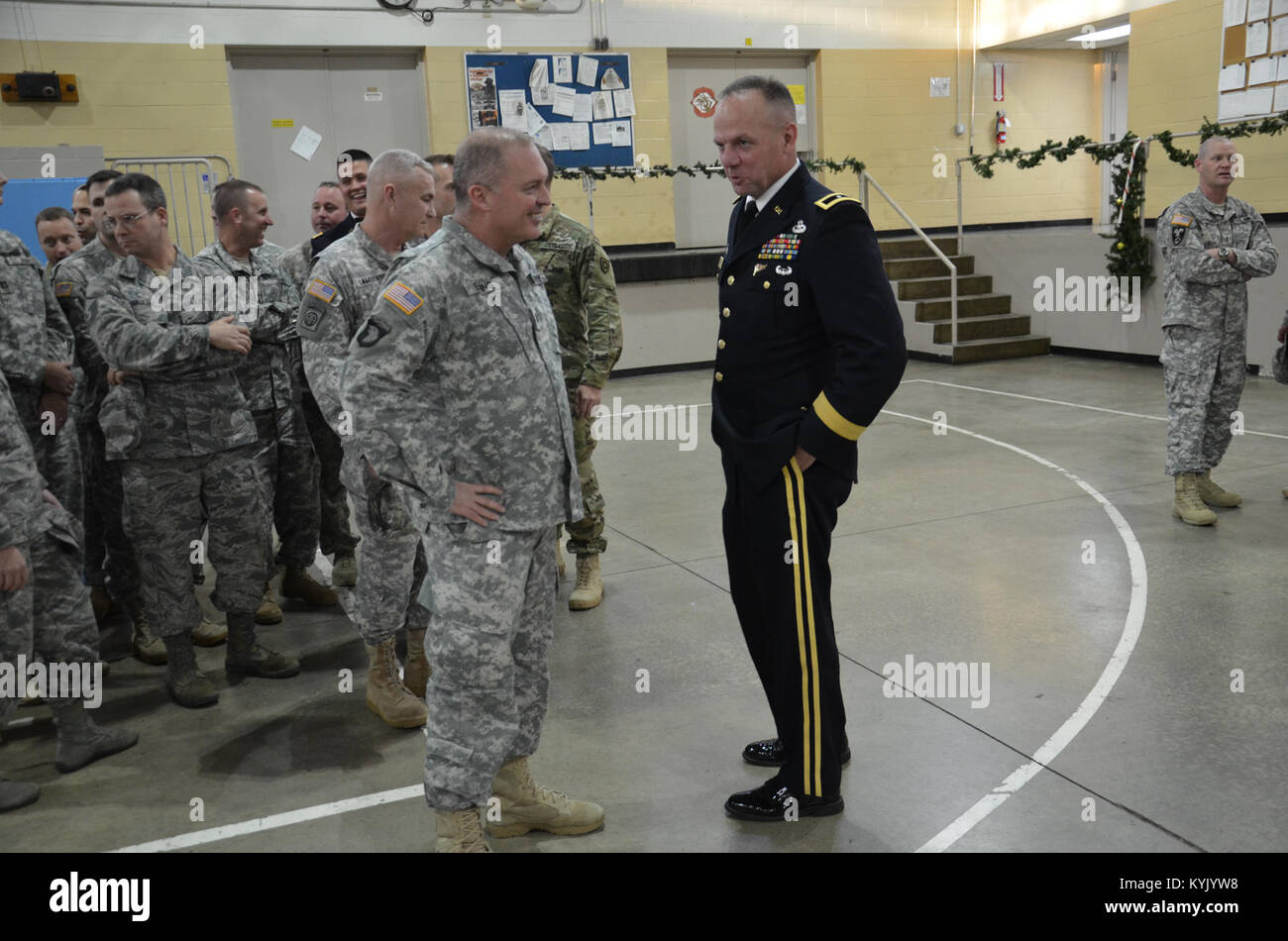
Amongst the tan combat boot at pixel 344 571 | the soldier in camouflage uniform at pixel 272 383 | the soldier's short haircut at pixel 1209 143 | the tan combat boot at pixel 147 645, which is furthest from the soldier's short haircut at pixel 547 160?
the soldier's short haircut at pixel 1209 143

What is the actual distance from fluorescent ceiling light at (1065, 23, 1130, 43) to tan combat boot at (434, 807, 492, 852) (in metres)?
12.4

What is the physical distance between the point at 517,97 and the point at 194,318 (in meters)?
7.88

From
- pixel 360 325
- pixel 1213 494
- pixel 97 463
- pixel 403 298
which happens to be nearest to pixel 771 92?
pixel 403 298

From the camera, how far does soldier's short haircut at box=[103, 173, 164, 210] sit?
132 inches

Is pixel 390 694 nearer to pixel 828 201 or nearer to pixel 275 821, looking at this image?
pixel 275 821

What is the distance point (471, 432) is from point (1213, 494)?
423 centimetres

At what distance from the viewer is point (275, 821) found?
8.92 ft

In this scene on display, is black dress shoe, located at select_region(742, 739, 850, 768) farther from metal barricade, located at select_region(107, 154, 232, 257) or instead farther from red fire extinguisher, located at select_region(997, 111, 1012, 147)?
red fire extinguisher, located at select_region(997, 111, 1012, 147)

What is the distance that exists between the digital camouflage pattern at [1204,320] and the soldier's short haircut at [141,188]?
4.31 m

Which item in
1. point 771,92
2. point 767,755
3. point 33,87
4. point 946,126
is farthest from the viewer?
point 946,126

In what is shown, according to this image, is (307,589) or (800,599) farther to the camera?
(307,589)

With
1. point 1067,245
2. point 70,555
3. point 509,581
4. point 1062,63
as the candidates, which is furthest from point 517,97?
point 509,581

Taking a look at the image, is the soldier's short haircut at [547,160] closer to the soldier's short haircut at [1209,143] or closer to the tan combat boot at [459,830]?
the tan combat boot at [459,830]

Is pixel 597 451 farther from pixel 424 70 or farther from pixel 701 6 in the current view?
pixel 701 6
